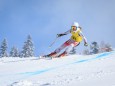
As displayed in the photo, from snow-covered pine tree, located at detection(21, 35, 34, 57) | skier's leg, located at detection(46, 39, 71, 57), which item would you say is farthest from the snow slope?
snow-covered pine tree, located at detection(21, 35, 34, 57)

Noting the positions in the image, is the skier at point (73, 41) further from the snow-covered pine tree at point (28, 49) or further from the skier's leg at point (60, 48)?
the snow-covered pine tree at point (28, 49)

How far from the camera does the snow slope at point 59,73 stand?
30.8ft

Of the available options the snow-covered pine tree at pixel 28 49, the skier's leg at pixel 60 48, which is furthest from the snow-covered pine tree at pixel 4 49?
the skier's leg at pixel 60 48

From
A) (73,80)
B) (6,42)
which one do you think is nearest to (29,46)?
(6,42)

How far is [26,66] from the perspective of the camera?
47.8 feet

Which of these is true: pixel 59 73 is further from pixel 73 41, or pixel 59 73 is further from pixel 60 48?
pixel 60 48

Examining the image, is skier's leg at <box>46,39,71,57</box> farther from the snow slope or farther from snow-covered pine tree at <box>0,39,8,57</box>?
snow-covered pine tree at <box>0,39,8,57</box>

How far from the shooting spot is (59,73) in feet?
39.0

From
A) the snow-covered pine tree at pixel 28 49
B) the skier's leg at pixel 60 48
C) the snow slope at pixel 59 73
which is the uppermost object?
the snow-covered pine tree at pixel 28 49

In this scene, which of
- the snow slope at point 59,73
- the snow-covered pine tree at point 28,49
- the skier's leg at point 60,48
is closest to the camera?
the snow slope at point 59,73

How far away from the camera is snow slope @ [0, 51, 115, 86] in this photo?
9383mm

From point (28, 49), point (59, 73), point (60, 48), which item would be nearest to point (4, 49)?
point (28, 49)

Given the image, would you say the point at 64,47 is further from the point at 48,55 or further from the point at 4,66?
the point at 4,66

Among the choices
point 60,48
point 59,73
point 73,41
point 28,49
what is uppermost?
point 28,49
